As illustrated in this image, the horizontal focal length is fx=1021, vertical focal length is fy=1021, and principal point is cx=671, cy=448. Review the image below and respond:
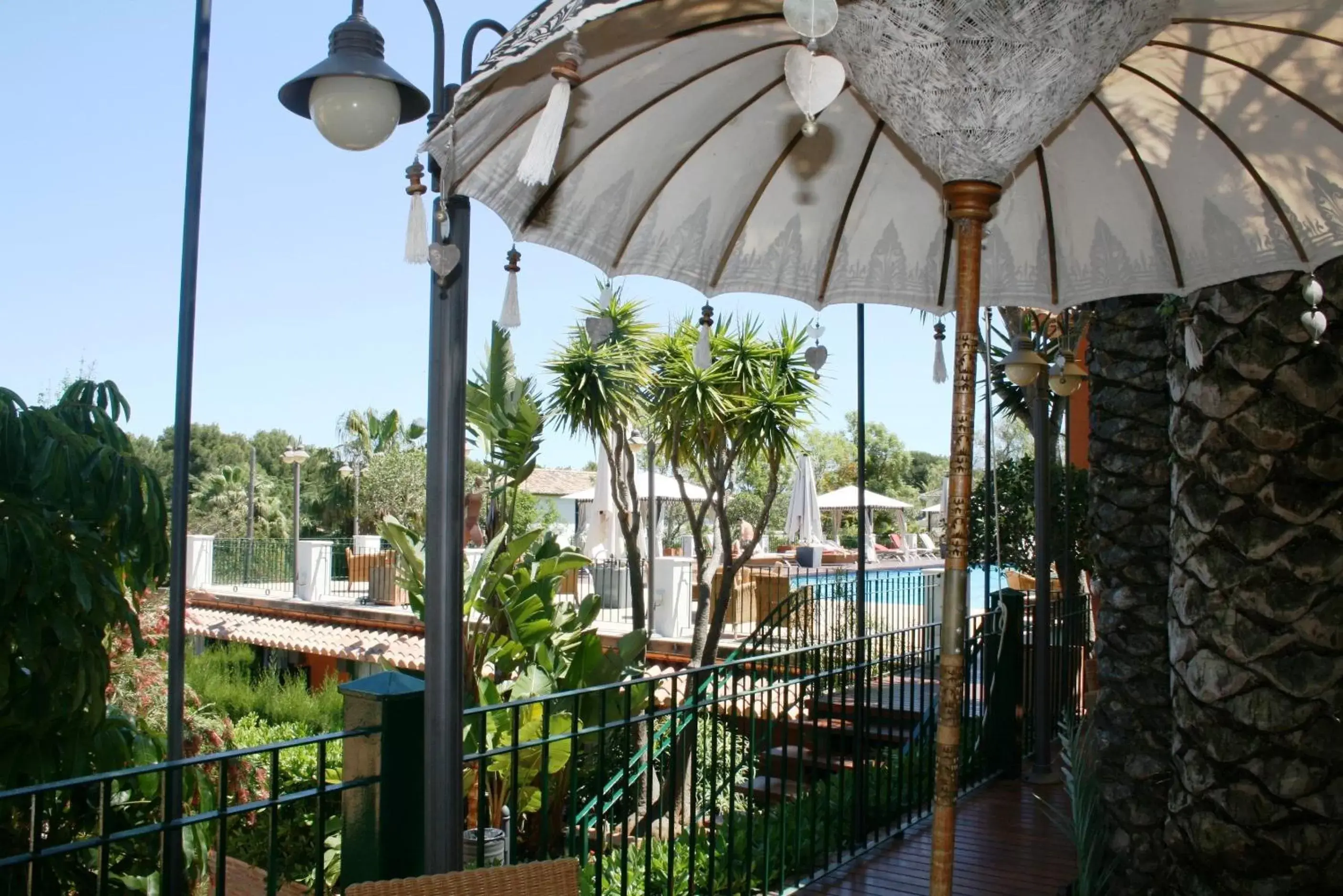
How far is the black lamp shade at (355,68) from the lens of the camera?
2.64 meters

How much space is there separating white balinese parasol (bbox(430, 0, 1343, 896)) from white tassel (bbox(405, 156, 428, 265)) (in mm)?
93

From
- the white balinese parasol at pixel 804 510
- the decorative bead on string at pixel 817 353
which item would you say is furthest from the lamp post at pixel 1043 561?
the white balinese parasol at pixel 804 510

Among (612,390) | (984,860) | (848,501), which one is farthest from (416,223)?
(848,501)

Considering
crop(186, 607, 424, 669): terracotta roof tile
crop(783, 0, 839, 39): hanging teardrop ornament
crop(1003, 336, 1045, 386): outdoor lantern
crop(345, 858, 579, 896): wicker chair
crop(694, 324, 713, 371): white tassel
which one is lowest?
crop(186, 607, 424, 669): terracotta roof tile

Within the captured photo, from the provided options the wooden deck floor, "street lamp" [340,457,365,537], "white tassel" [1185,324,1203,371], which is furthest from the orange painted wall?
"street lamp" [340,457,365,537]

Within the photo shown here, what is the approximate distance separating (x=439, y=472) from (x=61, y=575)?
7.18 ft

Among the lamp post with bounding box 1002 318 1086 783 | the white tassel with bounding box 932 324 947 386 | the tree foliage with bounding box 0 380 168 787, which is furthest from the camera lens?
the lamp post with bounding box 1002 318 1086 783

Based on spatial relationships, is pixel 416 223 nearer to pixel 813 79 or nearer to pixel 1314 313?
pixel 813 79

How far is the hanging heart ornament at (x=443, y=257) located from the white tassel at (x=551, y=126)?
720 mm

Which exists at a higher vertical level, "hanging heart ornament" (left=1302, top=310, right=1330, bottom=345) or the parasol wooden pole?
"hanging heart ornament" (left=1302, top=310, right=1330, bottom=345)

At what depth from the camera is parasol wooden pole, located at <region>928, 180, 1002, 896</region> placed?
201 cm

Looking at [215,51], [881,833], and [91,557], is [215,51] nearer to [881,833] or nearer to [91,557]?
[91,557]

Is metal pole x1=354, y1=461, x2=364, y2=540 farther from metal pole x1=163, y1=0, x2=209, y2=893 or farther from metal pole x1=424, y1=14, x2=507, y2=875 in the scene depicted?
metal pole x1=424, y1=14, x2=507, y2=875

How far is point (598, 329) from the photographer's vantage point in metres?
3.02
